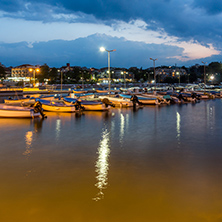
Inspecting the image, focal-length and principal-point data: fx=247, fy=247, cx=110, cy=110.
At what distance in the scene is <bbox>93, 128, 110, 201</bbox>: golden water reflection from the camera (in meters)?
9.31

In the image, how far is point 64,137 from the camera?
18938mm

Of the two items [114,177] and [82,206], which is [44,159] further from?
[82,206]

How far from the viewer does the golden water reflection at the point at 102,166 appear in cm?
931

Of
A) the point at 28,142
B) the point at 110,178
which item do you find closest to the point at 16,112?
the point at 28,142

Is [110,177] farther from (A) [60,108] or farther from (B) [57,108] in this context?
(B) [57,108]

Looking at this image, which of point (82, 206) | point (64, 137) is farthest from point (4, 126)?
point (82, 206)

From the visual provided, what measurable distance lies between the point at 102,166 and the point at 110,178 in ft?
5.14

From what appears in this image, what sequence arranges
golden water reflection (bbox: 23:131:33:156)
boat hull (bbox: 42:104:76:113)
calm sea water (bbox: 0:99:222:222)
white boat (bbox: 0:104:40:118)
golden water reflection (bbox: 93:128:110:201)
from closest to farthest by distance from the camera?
1. calm sea water (bbox: 0:99:222:222)
2. golden water reflection (bbox: 93:128:110:201)
3. golden water reflection (bbox: 23:131:33:156)
4. white boat (bbox: 0:104:40:118)
5. boat hull (bbox: 42:104:76:113)

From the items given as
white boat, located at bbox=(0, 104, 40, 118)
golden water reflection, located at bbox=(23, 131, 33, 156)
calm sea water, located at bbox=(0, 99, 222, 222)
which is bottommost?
calm sea water, located at bbox=(0, 99, 222, 222)

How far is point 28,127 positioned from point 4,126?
232 centimetres

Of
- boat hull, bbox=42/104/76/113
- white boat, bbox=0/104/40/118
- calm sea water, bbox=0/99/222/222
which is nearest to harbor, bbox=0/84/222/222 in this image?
calm sea water, bbox=0/99/222/222

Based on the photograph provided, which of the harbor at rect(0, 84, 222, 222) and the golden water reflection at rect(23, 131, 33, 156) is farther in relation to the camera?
the golden water reflection at rect(23, 131, 33, 156)

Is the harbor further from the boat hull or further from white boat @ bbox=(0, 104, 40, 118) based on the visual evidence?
the boat hull

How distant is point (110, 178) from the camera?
10.3 metres
